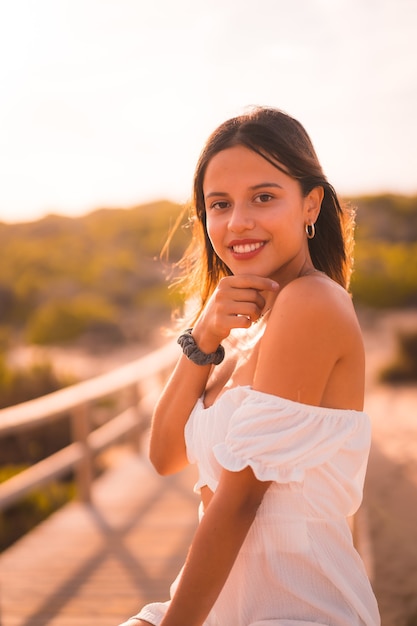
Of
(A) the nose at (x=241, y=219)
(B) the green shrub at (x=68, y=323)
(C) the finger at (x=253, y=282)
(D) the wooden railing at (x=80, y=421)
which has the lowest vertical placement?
(B) the green shrub at (x=68, y=323)

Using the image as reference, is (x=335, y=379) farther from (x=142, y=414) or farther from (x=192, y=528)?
(x=142, y=414)

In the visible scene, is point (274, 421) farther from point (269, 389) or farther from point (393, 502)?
point (393, 502)

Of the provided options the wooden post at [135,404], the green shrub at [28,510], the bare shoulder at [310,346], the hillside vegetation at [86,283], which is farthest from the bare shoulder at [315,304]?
the hillside vegetation at [86,283]

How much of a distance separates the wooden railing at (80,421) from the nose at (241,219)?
2.24 metres

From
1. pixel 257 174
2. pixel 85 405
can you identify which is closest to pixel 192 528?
Result: pixel 85 405

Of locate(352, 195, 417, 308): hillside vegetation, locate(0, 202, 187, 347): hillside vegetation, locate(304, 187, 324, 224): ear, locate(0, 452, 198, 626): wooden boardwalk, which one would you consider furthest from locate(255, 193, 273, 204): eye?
locate(352, 195, 417, 308): hillside vegetation

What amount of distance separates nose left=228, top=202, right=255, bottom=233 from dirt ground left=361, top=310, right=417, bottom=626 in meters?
2.20

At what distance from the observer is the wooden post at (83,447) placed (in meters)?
4.70

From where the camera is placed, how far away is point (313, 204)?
156 cm

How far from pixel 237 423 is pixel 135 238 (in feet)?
144

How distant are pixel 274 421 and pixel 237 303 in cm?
29

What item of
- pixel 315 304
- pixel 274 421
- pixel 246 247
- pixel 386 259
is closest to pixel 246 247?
pixel 246 247

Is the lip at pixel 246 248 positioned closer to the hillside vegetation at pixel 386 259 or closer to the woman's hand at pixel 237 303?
the woman's hand at pixel 237 303

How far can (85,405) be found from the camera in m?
4.72
